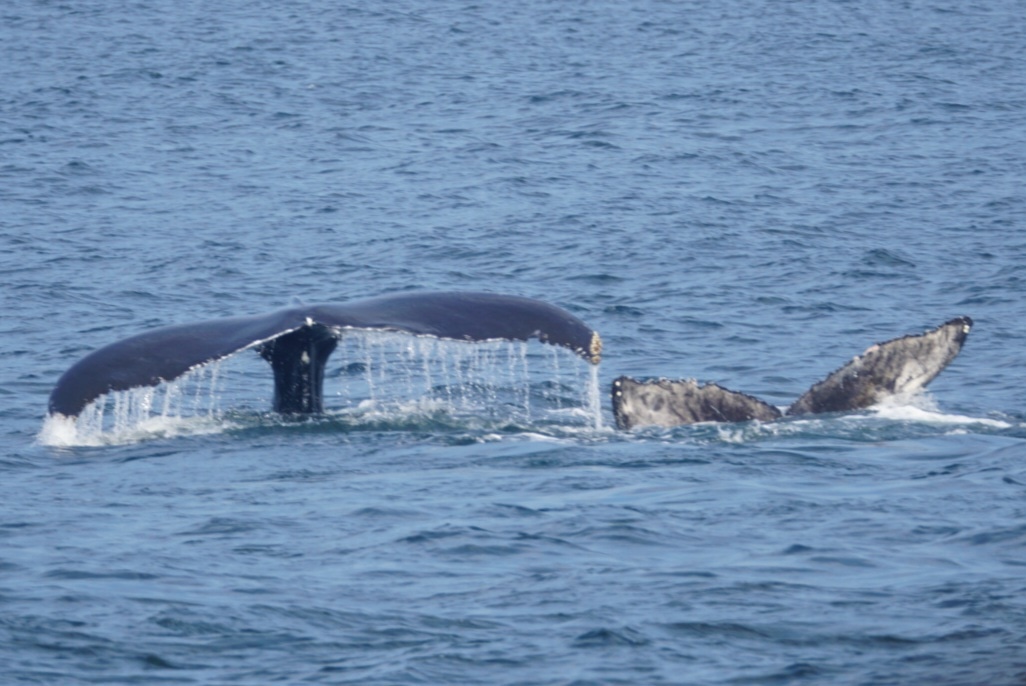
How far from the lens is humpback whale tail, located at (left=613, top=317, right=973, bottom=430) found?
10812 mm

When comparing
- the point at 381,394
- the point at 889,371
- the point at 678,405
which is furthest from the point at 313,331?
the point at 889,371

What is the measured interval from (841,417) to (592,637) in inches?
171

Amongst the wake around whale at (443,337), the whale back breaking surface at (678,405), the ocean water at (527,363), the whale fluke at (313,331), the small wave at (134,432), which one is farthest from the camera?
the small wave at (134,432)

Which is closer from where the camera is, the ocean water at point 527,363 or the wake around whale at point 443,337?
the ocean water at point 527,363

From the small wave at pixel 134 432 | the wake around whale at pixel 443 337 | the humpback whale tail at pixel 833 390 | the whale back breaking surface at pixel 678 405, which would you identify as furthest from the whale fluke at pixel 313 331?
the small wave at pixel 134 432

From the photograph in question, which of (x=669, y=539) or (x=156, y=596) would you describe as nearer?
(x=156, y=596)

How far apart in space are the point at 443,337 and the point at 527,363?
262 inches

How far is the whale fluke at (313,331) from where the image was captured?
30.2 ft

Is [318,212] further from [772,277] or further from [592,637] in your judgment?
[592,637]

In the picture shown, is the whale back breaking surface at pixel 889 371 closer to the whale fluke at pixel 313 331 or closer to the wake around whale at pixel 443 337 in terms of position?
the wake around whale at pixel 443 337

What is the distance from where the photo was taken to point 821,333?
16484mm

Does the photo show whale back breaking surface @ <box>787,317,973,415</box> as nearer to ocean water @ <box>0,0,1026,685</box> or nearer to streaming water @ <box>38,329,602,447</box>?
ocean water @ <box>0,0,1026,685</box>

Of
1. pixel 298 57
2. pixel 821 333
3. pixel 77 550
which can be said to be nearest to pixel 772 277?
pixel 821 333

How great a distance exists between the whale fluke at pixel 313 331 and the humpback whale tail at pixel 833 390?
4.16 ft
